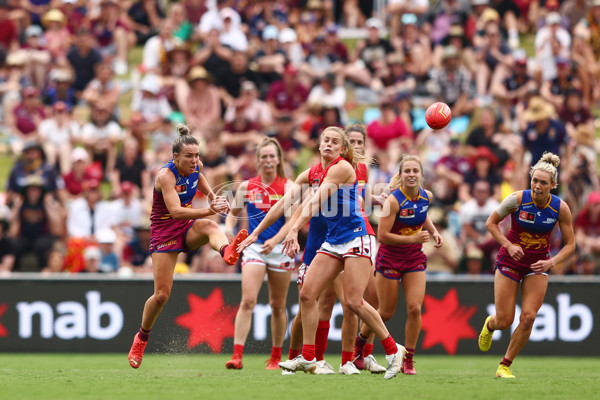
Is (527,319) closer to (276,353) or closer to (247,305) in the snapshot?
(276,353)

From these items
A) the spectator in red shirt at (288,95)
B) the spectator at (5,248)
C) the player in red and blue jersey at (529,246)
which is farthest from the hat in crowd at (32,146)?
the player in red and blue jersey at (529,246)

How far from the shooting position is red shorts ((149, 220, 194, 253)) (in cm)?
1051

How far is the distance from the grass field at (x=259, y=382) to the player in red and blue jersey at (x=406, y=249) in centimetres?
66

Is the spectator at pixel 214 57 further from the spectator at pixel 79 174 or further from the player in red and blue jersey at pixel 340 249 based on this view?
the player in red and blue jersey at pixel 340 249

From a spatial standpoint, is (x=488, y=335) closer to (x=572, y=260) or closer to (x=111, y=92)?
(x=572, y=260)

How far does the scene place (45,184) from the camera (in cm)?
1733

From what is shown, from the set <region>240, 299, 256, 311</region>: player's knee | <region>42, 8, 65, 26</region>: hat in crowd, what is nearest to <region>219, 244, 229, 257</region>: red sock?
<region>240, 299, 256, 311</region>: player's knee

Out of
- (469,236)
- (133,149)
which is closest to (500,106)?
(469,236)

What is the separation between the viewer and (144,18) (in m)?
22.8

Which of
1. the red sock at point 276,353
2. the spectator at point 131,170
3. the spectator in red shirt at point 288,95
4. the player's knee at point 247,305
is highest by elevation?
the spectator in red shirt at point 288,95

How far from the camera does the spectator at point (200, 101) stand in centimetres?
1891

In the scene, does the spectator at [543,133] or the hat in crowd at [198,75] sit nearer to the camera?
the spectator at [543,133]

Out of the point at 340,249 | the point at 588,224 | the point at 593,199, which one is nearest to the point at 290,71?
the point at 593,199

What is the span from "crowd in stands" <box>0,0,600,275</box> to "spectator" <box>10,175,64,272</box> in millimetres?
24
